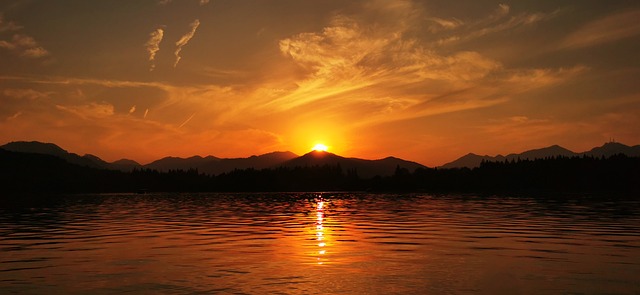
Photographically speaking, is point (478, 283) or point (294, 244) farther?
point (294, 244)

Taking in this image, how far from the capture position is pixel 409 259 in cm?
3406

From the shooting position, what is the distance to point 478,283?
84.7 feet

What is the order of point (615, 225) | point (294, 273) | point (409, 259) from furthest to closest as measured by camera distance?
point (615, 225)
point (409, 259)
point (294, 273)

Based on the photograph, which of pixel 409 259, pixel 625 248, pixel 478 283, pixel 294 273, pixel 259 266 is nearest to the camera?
pixel 478 283

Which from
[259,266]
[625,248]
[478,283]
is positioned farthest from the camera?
[625,248]

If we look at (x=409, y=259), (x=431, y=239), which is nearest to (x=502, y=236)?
(x=431, y=239)

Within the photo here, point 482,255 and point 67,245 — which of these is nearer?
point 482,255

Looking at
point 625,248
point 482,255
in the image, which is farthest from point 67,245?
Result: point 625,248

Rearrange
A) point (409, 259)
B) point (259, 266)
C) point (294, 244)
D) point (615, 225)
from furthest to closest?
point (615, 225), point (294, 244), point (409, 259), point (259, 266)

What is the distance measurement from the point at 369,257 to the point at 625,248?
64.7ft

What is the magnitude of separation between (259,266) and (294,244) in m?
12.2

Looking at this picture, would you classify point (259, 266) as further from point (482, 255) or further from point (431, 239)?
point (431, 239)

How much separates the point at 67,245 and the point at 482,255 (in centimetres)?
3281

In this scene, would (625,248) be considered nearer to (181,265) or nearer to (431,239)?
(431,239)
